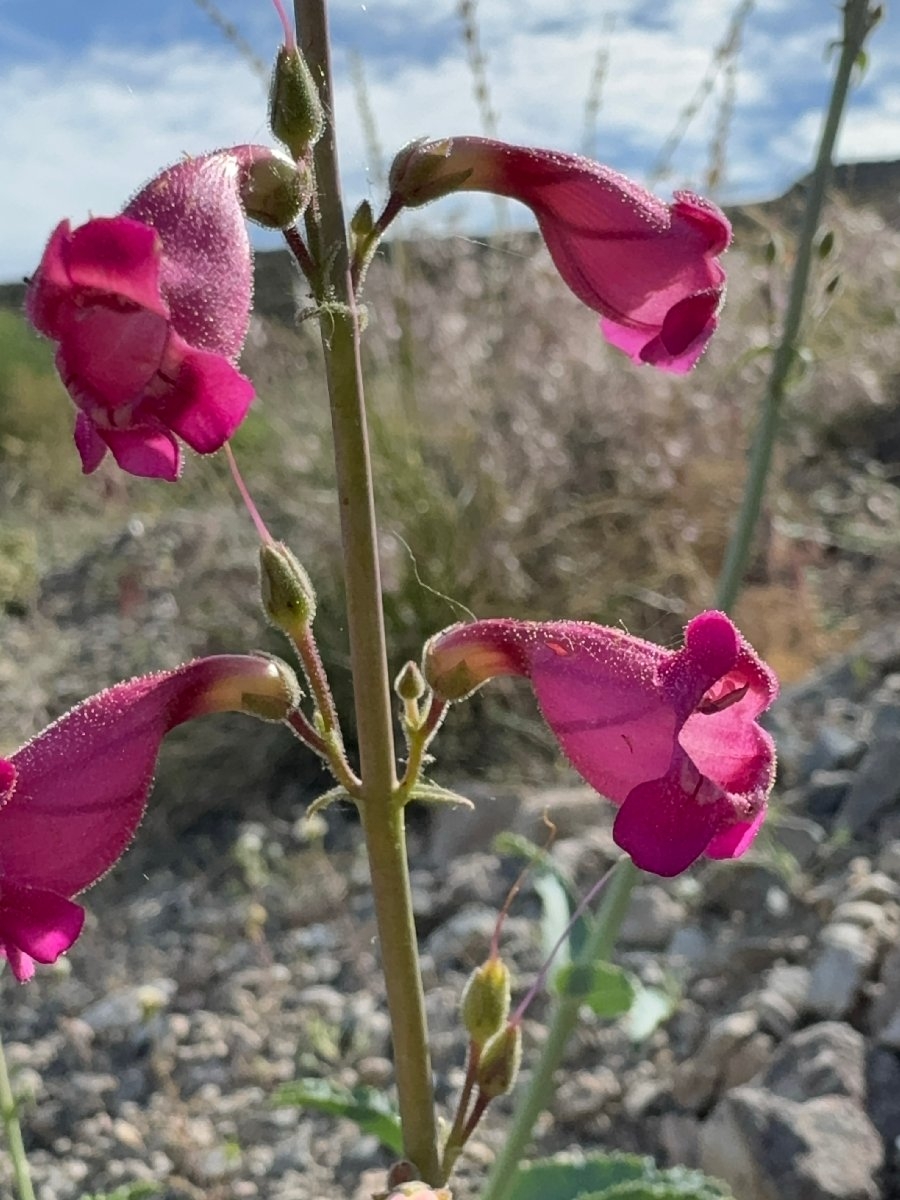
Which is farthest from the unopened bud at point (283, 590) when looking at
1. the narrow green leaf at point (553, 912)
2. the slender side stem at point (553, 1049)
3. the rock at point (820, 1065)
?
the rock at point (820, 1065)

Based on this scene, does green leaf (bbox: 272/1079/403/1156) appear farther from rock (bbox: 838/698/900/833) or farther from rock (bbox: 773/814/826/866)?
rock (bbox: 838/698/900/833)

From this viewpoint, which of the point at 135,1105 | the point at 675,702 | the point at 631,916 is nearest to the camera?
the point at 675,702

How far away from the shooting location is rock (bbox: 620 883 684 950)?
2801 mm

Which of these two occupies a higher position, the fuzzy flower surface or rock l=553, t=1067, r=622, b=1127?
the fuzzy flower surface

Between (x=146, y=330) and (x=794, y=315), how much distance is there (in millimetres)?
1308

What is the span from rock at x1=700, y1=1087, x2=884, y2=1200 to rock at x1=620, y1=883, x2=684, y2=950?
770 millimetres

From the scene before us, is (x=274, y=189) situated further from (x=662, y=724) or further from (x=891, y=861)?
(x=891, y=861)

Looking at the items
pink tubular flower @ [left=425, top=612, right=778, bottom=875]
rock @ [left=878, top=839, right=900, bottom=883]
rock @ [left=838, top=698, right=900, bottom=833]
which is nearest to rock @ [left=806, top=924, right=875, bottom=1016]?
rock @ [left=878, top=839, right=900, bottom=883]

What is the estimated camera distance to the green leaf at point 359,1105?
56.1 inches

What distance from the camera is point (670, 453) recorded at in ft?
16.1

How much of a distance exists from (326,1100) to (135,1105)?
4.36ft

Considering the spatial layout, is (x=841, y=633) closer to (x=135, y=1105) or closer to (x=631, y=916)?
(x=631, y=916)

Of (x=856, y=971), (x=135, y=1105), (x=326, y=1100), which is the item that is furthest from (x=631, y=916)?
(x=326, y=1100)

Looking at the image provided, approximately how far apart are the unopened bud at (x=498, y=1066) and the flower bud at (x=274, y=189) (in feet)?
2.58
